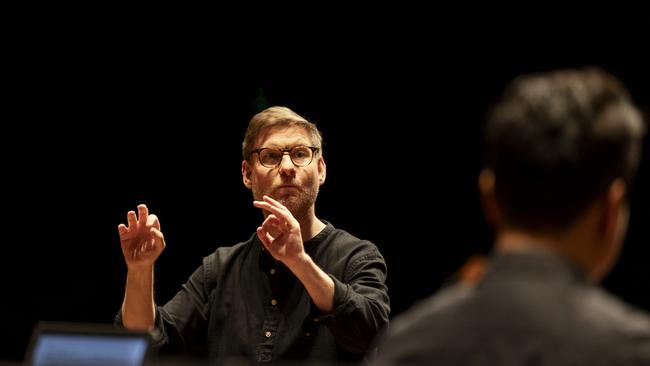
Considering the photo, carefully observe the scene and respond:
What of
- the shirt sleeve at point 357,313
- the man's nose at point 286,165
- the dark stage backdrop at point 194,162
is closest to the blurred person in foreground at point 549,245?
the shirt sleeve at point 357,313

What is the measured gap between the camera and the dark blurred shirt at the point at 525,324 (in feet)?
2.63

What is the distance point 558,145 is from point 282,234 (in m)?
1.29

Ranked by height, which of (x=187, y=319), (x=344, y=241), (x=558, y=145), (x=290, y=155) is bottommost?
(x=187, y=319)

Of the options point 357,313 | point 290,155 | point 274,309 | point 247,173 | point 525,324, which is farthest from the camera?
point 247,173

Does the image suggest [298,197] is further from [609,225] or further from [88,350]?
[609,225]

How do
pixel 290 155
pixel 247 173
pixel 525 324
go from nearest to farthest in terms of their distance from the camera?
1. pixel 525 324
2. pixel 290 155
3. pixel 247 173

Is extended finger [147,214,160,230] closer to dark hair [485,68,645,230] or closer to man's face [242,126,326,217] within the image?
man's face [242,126,326,217]

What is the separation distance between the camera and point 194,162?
3514mm

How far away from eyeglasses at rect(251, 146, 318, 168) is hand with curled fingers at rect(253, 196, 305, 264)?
12.4 inches

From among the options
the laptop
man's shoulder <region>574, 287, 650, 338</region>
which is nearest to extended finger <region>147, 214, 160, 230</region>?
the laptop

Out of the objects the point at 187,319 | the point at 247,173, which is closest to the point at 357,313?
the point at 187,319

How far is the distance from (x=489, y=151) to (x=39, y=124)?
Result: 290cm

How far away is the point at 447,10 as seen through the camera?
10.3 ft

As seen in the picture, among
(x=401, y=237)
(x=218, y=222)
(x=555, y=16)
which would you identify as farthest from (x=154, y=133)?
(x=555, y=16)
